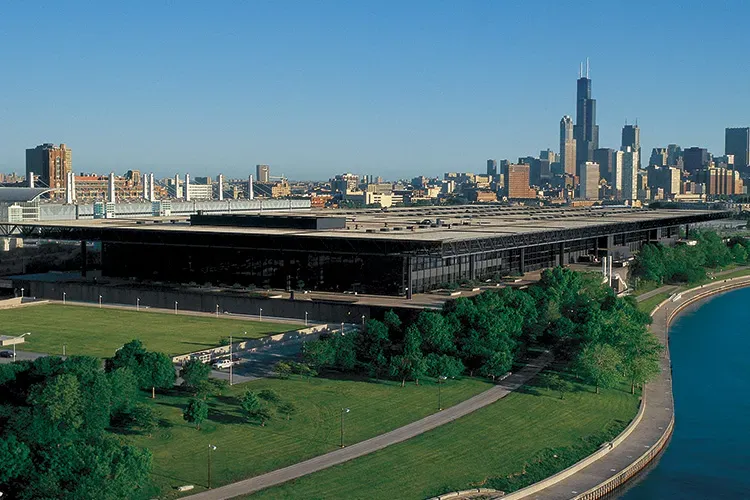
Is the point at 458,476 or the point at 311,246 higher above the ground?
the point at 311,246

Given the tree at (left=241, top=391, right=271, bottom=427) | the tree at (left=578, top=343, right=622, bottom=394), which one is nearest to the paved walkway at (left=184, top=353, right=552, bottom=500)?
the tree at (left=578, top=343, right=622, bottom=394)

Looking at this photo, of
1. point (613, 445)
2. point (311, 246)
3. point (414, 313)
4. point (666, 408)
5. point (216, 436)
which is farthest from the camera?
point (311, 246)

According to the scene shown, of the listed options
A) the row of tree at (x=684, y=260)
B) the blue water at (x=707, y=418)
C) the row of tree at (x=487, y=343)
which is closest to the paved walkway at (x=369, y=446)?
the row of tree at (x=487, y=343)

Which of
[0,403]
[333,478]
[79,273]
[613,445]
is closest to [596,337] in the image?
[613,445]

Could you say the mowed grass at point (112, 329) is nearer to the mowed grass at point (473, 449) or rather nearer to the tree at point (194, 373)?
the tree at point (194, 373)

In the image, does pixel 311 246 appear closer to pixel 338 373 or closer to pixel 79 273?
pixel 338 373

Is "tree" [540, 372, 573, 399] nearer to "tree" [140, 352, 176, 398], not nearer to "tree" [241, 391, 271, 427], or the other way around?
"tree" [241, 391, 271, 427]
